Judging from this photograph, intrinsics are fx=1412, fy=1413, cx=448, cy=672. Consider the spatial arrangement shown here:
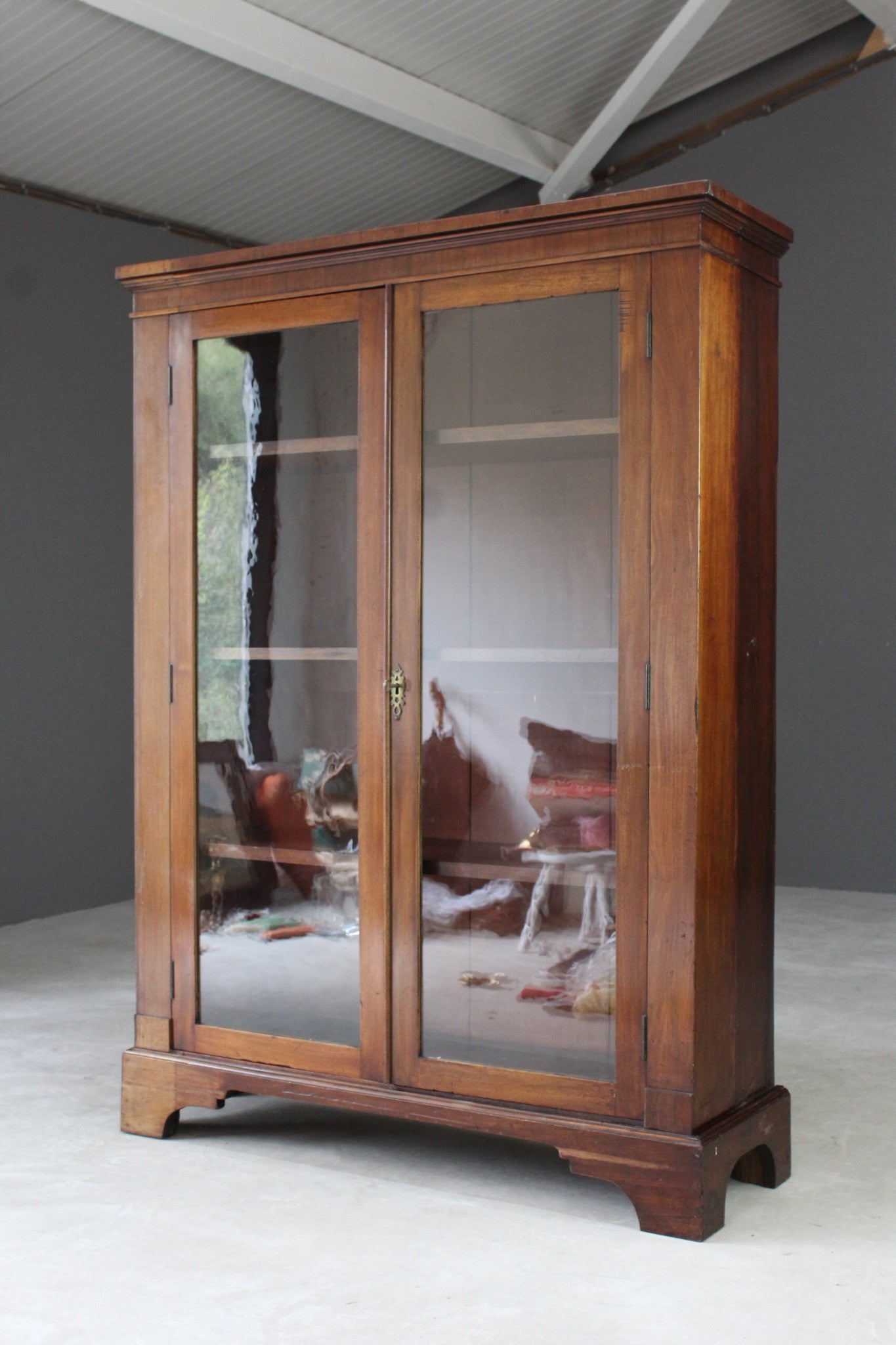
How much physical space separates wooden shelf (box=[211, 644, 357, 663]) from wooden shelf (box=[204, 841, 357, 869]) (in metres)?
0.37

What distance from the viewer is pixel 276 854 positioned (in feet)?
9.12

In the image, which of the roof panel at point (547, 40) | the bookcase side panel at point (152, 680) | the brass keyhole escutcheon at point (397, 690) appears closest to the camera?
the brass keyhole escutcheon at point (397, 690)

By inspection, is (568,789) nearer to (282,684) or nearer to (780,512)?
(282,684)

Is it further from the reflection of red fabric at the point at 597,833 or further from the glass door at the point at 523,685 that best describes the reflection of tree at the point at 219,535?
the reflection of red fabric at the point at 597,833

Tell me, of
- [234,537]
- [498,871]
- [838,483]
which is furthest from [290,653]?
[838,483]

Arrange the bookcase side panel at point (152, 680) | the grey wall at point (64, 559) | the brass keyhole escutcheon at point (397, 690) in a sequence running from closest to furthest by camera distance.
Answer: the brass keyhole escutcheon at point (397, 690) < the bookcase side panel at point (152, 680) < the grey wall at point (64, 559)

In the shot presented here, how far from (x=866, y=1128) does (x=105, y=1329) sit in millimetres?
1639

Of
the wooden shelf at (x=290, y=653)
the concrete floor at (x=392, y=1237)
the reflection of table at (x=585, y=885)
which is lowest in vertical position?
the concrete floor at (x=392, y=1237)

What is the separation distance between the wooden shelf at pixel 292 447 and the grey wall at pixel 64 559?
9.64 feet

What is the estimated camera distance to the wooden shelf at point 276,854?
2.72 meters

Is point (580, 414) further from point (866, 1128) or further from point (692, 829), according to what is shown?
point (866, 1128)

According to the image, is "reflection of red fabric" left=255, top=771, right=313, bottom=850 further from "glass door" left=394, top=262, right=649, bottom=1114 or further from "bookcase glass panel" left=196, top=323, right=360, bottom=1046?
"glass door" left=394, top=262, right=649, bottom=1114

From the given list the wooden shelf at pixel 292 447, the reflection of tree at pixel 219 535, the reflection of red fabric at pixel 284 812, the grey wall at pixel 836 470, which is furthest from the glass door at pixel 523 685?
the grey wall at pixel 836 470

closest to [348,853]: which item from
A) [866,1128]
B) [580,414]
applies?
[580,414]
